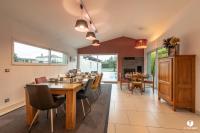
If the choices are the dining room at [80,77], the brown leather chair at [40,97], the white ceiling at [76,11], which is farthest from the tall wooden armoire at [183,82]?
the brown leather chair at [40,97]

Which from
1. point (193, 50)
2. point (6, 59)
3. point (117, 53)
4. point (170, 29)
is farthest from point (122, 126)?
point (117, 53)

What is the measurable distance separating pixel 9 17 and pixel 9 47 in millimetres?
780

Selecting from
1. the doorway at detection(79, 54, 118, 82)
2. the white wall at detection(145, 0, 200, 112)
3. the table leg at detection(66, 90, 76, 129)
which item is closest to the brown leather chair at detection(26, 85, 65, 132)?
the table leg at detection(66, 90, 76, 129)

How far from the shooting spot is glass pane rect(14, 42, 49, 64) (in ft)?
13.9

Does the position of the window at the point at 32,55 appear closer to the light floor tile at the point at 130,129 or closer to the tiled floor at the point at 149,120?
the tiled floor at the point at 149,120

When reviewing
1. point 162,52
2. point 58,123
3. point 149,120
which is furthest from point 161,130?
point 162,52

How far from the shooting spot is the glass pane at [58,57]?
21.6 ft

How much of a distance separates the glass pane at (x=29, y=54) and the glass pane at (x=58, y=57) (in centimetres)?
58

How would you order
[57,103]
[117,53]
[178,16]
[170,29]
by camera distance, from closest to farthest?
[57,103] → [178,16] → [170,29] → [117,53]

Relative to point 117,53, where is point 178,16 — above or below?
above

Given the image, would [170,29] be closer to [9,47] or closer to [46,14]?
[46,14]

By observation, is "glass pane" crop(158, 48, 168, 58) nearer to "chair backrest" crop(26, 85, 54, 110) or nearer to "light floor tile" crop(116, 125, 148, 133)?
"light floor tile" crop(116, 125, 148, 133)

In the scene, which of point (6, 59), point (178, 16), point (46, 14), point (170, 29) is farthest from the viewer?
point (170, 29)

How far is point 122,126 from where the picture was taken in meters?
2.79
